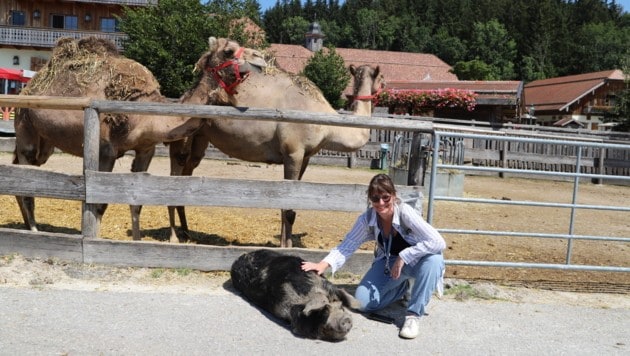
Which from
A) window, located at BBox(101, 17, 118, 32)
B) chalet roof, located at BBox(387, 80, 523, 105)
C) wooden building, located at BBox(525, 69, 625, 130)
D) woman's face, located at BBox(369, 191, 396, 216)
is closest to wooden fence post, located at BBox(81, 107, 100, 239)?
woman's face, located at BBox(369, 191, 396, 216)

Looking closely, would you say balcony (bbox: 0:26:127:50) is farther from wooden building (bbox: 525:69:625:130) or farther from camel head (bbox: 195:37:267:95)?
wooden building (bbox: 525:69:625:130)

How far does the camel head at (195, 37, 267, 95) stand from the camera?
694 cm

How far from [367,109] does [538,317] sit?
404 centimetres

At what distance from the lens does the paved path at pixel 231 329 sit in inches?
162

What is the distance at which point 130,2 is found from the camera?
4231 cm

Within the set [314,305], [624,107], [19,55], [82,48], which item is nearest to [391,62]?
[624,107]

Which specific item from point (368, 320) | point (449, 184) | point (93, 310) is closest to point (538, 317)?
point (368, 320)

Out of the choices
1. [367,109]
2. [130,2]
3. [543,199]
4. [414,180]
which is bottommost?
[543,199]

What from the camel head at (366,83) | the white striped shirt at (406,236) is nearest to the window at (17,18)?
the camel head at (366,83)

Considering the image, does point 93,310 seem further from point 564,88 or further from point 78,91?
point 564,88

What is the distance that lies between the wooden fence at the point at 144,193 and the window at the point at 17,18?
42397mm

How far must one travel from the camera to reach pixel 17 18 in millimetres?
43156

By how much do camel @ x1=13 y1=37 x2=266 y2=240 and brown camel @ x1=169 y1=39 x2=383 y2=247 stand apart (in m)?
0.30

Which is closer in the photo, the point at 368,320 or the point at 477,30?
the point at 368,320
